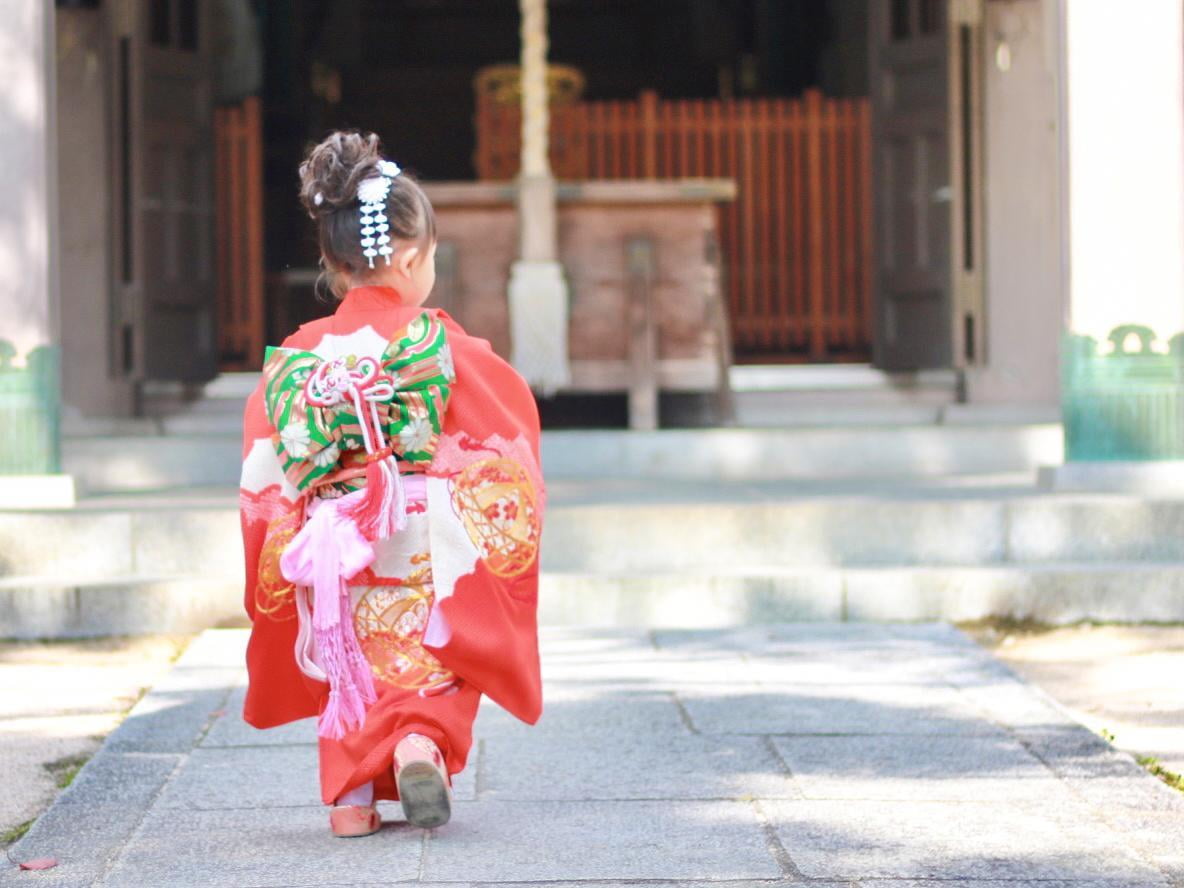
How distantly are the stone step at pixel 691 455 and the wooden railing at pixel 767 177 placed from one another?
9.91 feet

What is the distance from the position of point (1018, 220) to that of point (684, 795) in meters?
5.76

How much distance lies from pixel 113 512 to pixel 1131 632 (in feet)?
11.1

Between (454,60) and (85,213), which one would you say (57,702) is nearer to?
(85,213)

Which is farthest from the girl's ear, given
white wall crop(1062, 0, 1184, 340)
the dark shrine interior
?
the dark shrine interior

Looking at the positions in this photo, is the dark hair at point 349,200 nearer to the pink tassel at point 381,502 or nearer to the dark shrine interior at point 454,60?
the pink tassel at point 381,502

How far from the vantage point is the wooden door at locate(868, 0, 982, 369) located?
28.1 feet

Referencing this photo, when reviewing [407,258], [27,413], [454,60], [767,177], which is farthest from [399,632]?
[454,60]

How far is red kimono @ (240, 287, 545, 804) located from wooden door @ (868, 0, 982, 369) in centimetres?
589

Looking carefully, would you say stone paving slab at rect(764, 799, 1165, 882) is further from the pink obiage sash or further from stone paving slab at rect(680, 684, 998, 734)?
the pink obiage sash

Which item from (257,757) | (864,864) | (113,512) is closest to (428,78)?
(113,512)

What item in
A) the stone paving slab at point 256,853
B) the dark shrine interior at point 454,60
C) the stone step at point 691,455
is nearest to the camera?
the stone paving slab at point 256,853

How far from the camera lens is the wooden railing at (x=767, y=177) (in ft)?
34.3

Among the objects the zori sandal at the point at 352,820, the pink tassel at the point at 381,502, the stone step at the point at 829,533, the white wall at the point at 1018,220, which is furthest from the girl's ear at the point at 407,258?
the white wall at the point at 1018,220

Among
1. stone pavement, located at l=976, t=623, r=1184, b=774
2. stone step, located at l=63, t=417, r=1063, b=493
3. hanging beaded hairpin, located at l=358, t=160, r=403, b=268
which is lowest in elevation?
stone pavement, located at l=976, t=623, r=1184, b=774
